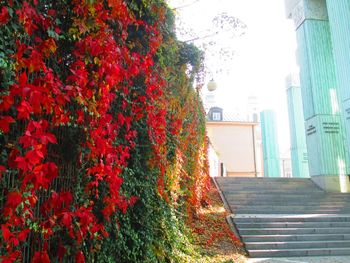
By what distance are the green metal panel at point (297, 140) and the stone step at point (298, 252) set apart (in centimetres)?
1157

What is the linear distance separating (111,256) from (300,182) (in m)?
11.1

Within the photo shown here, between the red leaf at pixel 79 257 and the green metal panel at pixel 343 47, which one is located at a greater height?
the green metal panel at pixel 343 47

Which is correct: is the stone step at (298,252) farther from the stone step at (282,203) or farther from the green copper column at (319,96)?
the green copper column at (319,96)

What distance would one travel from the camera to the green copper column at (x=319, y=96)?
12844 millimetres

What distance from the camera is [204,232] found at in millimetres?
7477

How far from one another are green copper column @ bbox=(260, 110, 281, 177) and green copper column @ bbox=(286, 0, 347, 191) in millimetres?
14873

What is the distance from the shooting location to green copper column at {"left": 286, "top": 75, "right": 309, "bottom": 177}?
18734 millimetres

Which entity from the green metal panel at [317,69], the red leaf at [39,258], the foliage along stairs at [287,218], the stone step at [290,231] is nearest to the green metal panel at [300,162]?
the green metal panel at [317,69]

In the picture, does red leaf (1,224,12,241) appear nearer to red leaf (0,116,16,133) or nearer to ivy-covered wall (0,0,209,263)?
ivy-covered wall (0,0,209,263)

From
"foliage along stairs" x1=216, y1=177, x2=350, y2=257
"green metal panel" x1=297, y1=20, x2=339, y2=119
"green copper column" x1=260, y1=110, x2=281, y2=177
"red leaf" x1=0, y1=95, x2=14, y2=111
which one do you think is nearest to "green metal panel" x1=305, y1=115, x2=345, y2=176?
"green metal panel" x1=297, y1=20, x2=339, y2=119

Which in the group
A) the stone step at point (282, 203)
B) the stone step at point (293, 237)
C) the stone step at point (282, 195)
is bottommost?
the stone step at point (293, 237)

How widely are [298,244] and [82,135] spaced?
238 inches

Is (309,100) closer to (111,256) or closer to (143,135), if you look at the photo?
(143,135)

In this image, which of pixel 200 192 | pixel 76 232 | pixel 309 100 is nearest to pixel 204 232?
pixel 200 192
